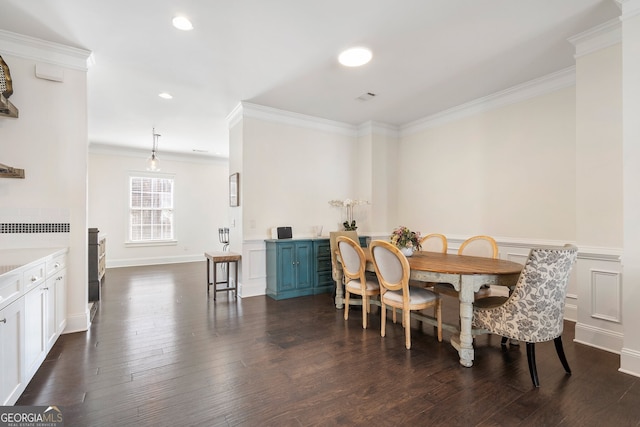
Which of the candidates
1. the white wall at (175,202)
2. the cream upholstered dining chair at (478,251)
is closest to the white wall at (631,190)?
the cream upholstered dining chair at (478,251)

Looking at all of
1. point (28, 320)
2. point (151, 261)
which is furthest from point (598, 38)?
point (151, 261)

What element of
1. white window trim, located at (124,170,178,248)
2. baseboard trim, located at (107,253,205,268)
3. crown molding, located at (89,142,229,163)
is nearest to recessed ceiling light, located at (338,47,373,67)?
crown molding, located at (89,142,229,163)

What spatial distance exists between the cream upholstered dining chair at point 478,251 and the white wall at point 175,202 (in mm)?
6801

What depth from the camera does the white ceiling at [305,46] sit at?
8.24 feet

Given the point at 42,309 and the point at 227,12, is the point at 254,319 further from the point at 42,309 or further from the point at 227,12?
the point at 227,12

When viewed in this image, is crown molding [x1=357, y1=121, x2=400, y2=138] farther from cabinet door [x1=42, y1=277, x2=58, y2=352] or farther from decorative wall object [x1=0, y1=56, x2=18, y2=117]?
cabinet door [x1=42, y1=277, x2=58, y2=352]

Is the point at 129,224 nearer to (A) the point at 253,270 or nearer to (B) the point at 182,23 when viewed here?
(A) the point at 253,270

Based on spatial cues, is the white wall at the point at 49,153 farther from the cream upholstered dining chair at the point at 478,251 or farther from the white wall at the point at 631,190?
the white wall at the point at 631,190

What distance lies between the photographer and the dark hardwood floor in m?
1.86

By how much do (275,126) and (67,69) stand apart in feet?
8.70

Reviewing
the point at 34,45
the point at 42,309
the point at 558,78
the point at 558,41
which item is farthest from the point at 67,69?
the point at 558,78

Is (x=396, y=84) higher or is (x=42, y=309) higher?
(x=396, y=84)

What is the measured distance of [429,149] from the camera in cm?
529

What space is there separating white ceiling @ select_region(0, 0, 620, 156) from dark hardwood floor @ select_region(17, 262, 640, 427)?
300cm
